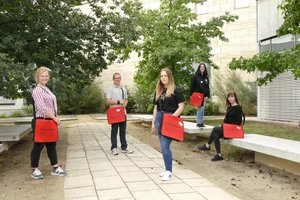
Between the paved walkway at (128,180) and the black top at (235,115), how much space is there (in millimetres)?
1603

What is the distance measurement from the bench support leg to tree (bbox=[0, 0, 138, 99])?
4980 millimetres

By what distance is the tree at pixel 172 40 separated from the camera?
14430mm

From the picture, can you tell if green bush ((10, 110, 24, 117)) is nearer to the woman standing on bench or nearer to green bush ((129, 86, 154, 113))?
green bush ((129, 86, 154, 113))

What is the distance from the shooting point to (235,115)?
7.48 m

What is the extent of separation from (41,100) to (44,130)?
1.63ft

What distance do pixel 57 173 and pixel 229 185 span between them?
2.93m

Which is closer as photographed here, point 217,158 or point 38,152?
point 38,152

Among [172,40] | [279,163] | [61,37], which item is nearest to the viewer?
[279,163]

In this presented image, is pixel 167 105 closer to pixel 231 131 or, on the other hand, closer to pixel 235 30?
pixel 231 131

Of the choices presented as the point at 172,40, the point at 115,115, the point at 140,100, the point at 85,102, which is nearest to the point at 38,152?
the point at 115,115

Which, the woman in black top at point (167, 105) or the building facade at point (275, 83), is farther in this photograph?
the building facade at point (275, 83)

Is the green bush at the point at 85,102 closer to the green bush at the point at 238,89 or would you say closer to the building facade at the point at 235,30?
the green bush at the point at 238,89

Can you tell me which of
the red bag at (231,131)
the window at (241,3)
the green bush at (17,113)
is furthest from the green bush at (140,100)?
the red bag at (231,131)

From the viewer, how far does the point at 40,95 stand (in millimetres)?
5738
